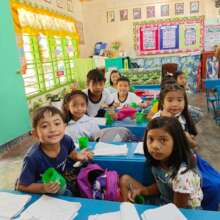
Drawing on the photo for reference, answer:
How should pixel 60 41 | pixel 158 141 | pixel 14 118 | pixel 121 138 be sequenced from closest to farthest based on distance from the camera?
pixel 158 141, pixel 121 138, pixel 14 118, pixel 60 41

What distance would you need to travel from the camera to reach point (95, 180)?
1.31 m

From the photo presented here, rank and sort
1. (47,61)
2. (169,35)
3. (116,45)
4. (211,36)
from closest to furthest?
1. (47,61)
2. (211,36)
3. (169,35)
4. (116,45)

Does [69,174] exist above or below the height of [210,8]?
below

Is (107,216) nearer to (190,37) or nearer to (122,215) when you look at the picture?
(122,215)

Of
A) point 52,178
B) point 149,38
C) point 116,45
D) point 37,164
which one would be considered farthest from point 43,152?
point 149,38

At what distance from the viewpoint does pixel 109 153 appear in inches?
57.2

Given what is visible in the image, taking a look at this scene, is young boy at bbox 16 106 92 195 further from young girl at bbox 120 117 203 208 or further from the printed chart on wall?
the printed chart on wall

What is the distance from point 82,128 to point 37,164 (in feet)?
2.58

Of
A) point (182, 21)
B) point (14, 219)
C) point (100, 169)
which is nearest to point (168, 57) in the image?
point (182, 21)

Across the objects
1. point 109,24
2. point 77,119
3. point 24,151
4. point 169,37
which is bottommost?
point 24,151

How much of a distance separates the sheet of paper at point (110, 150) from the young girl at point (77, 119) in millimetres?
364

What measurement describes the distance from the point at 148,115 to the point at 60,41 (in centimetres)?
408

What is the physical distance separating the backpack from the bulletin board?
607 centimetres

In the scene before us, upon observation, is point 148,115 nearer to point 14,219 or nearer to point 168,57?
point 14,219
